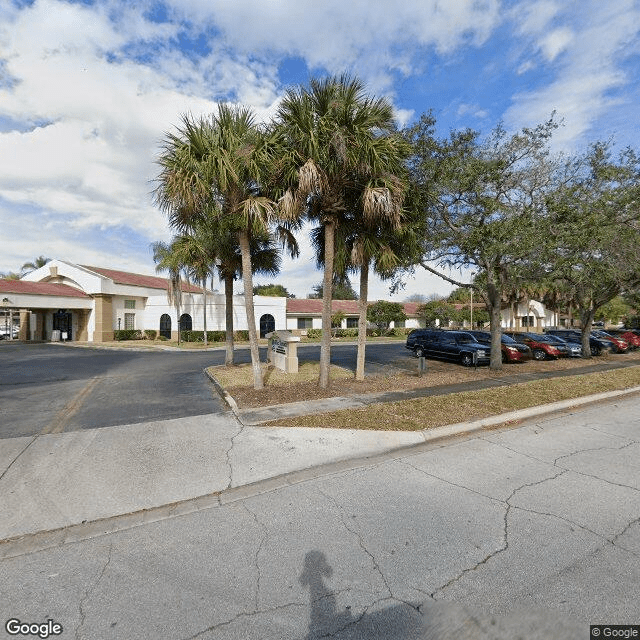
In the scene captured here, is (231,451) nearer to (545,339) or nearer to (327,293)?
(327,293)

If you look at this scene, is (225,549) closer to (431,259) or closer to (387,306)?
(431,259)

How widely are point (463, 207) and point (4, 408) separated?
1455cm

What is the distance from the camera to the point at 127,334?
113 feet

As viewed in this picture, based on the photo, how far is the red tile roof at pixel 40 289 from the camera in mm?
29622

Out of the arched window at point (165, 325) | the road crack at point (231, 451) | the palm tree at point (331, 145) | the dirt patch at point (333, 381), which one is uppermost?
the palm tree at point (331, 145)

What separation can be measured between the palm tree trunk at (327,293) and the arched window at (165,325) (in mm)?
30179

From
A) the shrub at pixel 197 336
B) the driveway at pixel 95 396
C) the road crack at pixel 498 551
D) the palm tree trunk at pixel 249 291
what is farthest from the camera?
the shrub at pixel 197 336

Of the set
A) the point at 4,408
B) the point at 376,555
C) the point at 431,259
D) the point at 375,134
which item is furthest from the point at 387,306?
the point at 376,555

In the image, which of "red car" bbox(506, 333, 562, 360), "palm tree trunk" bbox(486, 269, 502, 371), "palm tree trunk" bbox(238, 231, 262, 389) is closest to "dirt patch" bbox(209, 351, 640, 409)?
→ "palm tree trunk" bbox(486, 269, 502, 371)

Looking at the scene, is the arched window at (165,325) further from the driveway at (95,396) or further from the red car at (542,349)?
the red car at (542,349)

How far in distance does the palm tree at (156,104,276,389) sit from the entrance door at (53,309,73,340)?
3275 centimetres

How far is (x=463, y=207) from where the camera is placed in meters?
12.8

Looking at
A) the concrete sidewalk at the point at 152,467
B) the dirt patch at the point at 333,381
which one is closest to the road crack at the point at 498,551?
the concrete sidewalk at the point at 152,467

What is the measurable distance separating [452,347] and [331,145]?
12144 millimetres
